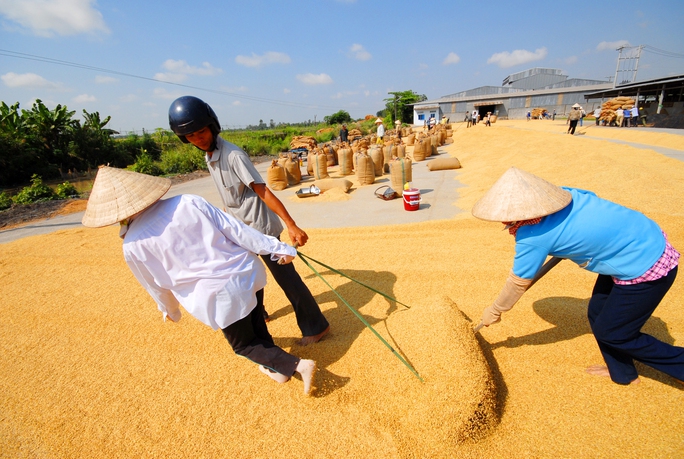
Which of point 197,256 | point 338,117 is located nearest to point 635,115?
point 197,256

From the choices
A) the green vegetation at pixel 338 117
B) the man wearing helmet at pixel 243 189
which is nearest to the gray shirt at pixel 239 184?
the man wearing helmet at pixel 243 189

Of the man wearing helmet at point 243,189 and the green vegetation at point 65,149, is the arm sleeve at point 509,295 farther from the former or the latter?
the green vegetation at point 65,149

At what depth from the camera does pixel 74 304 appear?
3.37 meters

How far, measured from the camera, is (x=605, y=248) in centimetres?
152

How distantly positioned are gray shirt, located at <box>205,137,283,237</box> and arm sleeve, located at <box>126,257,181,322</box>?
70cm

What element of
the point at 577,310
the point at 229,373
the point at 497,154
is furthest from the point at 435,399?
the point at 497,154

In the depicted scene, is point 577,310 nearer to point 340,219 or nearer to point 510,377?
point 510,377

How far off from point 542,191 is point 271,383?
189cm

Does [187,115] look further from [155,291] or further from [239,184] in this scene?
[155,291]

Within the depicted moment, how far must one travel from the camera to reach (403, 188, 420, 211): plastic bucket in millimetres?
5328

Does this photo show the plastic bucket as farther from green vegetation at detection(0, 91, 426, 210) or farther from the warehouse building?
the warehouse building

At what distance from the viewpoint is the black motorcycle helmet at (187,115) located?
67.3 inches

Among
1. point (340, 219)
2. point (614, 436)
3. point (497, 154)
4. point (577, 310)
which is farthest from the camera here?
point (497, 154)

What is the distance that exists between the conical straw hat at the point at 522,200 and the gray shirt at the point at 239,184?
51.5 inches
